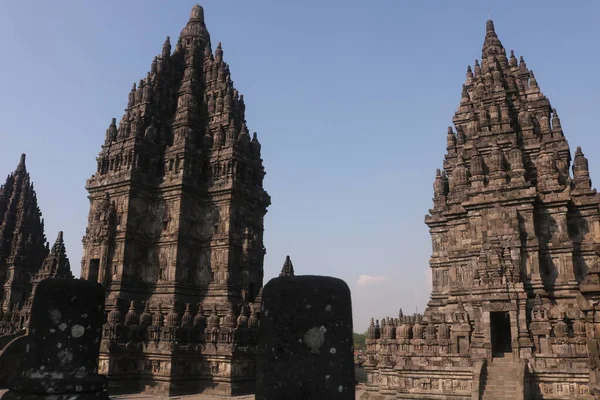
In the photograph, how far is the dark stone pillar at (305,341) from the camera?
486cm

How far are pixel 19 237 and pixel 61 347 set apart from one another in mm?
46444

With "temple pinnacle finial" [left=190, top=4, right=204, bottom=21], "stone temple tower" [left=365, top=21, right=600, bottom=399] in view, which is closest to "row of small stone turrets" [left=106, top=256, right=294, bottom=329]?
"stone temple tower" [left=365, top=21, right=600, bottom=399]

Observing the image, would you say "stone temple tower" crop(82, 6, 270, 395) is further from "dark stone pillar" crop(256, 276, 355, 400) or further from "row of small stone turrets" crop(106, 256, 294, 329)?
"dark stone pillar" crop(256, 276, 355, 400)

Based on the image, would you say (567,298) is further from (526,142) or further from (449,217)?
(526,142)

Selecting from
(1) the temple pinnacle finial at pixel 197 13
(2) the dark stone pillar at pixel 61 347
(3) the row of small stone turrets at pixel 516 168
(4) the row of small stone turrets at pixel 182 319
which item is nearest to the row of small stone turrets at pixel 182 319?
(4) the row of small stone turrets at pixel 182 319

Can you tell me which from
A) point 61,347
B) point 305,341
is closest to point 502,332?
point 61,347

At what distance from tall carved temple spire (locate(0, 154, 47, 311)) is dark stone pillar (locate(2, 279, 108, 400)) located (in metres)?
39.9

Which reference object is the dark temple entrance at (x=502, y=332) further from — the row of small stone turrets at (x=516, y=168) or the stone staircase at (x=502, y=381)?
the row of small stone turrets at (x=516, y=168)

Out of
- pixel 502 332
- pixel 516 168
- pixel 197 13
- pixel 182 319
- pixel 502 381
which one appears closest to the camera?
pixel 502 381

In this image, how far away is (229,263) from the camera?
33344 mm

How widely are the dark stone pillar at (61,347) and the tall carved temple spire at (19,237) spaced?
131ft

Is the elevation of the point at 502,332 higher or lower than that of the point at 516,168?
lower

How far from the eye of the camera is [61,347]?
28.3 ft

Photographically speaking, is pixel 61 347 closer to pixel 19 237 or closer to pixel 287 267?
pixel 287 267
